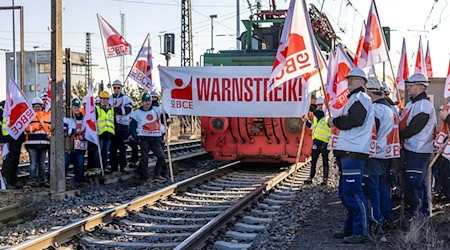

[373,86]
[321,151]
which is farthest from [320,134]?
[373,86]

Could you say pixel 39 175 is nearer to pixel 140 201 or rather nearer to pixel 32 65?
pixel 140 201

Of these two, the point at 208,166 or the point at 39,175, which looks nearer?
the point at 39,175

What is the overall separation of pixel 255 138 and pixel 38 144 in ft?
16.0

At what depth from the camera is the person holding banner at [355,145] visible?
247 inches

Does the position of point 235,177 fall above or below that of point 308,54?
below

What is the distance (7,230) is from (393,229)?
5.08 m

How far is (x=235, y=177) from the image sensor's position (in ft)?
42.4

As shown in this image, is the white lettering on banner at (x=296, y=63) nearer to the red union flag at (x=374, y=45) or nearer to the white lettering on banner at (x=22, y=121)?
the red union flag at (x=374, y=45)

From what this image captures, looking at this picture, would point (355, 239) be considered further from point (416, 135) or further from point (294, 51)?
point (294, 51)

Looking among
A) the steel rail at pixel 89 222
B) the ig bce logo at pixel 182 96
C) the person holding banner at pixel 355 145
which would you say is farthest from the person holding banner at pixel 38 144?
the person holding banner at pixel 355 145

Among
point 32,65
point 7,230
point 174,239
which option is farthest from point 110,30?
point 32,65

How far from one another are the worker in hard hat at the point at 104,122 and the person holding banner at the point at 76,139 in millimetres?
469

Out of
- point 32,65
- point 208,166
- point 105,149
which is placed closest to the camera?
point 105,149

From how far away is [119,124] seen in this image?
502 inches
